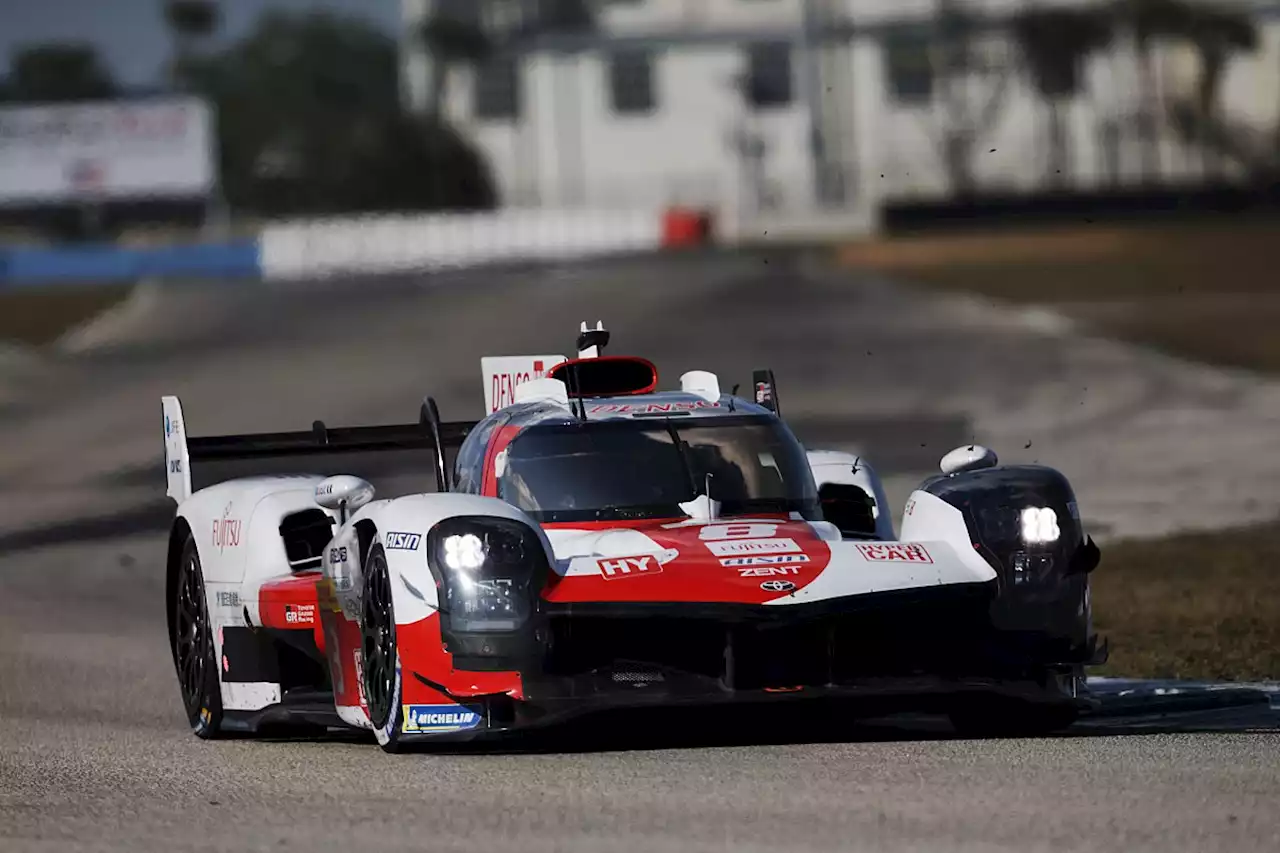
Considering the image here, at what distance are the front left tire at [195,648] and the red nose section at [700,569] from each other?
2011 millimetres

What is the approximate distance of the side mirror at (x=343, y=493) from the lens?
9.14 meters

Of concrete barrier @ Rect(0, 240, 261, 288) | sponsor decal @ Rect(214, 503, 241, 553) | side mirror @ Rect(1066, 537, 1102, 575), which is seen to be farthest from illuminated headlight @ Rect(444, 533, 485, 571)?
concrete barrier @ Rect(0, 240, 261, 288)

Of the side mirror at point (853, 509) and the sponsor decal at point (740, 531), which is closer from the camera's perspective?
the sponsor decal at point (740, 531)

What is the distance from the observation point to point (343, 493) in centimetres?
913

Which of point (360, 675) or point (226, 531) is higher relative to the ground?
point (226, 531)

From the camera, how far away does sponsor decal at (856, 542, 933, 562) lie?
8359 mm

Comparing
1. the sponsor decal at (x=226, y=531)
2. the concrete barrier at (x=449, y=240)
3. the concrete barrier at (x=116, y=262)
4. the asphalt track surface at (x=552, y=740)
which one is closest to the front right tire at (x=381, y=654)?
the asphalt track surface at (x=552, y=740)

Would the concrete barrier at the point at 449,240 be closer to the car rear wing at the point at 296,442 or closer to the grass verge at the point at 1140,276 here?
the grass verge at the point at 1140,276

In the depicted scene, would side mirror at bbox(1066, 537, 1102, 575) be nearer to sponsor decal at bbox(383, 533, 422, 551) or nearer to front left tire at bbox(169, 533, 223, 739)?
sponsor decal at bbox(383, 533, 422, 551)

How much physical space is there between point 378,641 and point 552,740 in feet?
2.30

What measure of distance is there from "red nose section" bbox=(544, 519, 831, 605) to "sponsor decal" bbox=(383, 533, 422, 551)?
0.45 meters

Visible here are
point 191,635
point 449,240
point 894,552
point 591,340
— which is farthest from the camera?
point 449,240

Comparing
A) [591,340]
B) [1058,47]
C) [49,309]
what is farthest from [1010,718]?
[1058,47]

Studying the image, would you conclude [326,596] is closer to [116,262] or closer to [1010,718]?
[1010,718]
